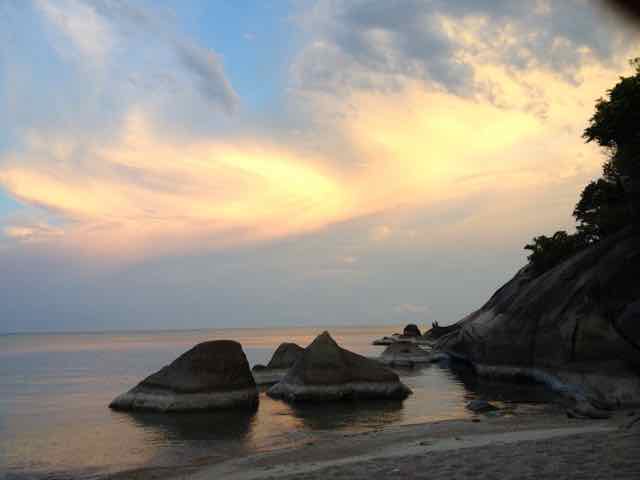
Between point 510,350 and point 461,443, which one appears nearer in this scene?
point 461,443

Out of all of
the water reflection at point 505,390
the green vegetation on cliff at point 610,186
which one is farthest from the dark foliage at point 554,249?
the water reflection at point 505,390

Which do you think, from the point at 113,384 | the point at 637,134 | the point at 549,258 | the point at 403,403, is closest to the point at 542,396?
the point at 403,403

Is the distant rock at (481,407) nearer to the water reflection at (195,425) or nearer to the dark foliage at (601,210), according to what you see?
the water reflection at (195,425)

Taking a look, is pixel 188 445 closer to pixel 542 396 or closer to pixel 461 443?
pixel 461 443

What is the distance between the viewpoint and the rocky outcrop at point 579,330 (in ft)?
105

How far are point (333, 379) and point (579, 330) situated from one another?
15.9m

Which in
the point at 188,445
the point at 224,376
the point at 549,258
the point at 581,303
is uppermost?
the point at 549,258

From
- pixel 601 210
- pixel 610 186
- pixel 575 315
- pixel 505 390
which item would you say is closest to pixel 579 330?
pixel 575 315

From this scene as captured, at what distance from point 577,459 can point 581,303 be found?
91.0ft

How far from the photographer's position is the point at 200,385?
113 ft

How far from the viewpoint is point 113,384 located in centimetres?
5588

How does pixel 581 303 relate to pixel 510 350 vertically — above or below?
above

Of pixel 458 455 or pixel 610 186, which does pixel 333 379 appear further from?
pixel 610 186

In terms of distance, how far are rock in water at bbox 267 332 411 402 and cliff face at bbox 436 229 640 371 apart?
1109cm
